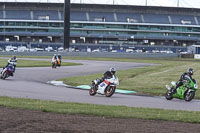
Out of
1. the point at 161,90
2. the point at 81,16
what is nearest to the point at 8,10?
the point at 81,16

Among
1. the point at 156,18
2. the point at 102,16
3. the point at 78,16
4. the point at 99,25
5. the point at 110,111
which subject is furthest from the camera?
the point at 156,18

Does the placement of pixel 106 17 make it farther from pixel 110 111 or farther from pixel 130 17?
pixel 110 111

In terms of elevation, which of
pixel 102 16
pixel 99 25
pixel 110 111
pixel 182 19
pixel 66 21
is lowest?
pixel 110 111

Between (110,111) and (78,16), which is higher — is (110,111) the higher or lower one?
the lower one

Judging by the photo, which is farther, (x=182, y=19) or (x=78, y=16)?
(x=182, y=19)

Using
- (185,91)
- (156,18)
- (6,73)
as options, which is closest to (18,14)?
(156,18)

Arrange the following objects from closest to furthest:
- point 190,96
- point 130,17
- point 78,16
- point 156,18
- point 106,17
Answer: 1. point 190,96
2. point 78,16
3. point 106,17
4. point 130,17
5. point 156,18

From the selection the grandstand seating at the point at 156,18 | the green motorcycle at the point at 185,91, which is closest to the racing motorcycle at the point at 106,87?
the green motorcycle at the point at 185,91

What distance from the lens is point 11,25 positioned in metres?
125

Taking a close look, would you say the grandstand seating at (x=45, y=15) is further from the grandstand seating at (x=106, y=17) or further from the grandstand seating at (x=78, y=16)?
the grandstand seating at (x=78, y=16)

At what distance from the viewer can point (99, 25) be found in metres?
128

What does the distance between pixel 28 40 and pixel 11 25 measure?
251 inches

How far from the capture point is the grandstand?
12568 centimetres

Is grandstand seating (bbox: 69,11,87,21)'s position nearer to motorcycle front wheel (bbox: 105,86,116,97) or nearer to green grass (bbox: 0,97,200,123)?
motorcycle front wheel (bbox: 105,86,116,97)
